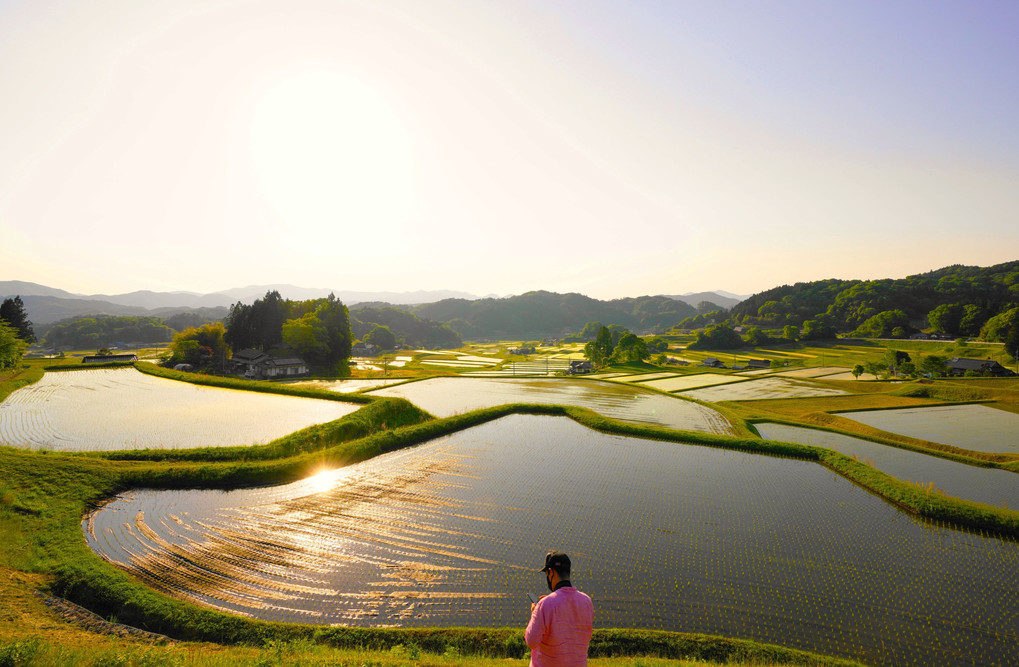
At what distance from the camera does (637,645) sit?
24.5 ft

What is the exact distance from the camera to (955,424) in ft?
87.8

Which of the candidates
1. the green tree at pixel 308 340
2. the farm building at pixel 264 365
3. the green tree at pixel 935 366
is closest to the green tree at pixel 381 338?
the green tree at pixel 308 340

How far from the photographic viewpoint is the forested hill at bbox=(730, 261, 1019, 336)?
77.4m

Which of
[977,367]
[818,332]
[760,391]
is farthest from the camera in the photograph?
[818,332]

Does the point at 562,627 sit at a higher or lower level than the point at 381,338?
lower

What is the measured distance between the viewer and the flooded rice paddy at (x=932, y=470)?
15516 mm

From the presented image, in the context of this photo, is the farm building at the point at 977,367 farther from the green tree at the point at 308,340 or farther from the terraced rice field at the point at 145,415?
the green tree at the point at 308,340

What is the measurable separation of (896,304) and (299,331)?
120099 mm

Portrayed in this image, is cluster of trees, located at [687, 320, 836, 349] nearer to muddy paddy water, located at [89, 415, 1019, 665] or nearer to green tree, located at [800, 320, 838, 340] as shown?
green tree, located at [800, 320, 838, 340]

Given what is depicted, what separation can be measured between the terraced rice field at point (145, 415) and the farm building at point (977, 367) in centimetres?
6543

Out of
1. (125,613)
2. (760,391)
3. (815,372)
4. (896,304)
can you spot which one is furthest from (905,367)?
(125,613)

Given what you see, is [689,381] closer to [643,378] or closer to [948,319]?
[643,378]

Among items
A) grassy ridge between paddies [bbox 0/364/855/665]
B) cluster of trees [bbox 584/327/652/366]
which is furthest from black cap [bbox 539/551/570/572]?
cluster of trees [bbox 584/327/652/366]

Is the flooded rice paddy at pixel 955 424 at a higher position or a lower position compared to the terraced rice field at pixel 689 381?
lower
